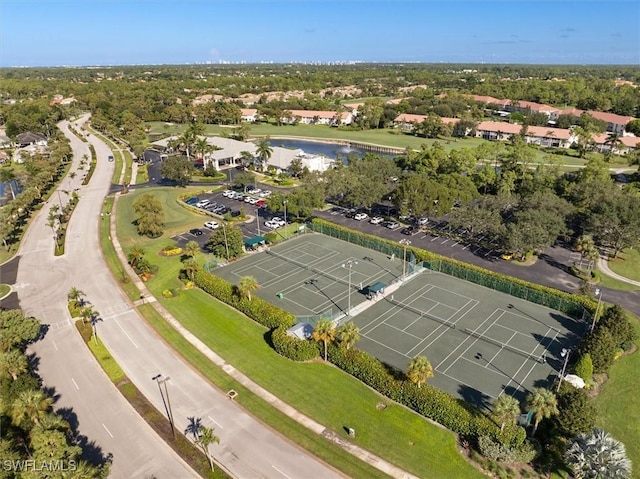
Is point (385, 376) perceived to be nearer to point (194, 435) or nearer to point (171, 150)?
point (194, 435)

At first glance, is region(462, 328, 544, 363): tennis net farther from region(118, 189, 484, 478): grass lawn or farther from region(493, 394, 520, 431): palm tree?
region(118, 189, 484, 478): grass lawn

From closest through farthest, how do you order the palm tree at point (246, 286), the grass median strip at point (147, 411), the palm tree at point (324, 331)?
1. the grass median strip at point (147, 411)
2. the palm tree at point (324, 331)
3. the palm tree at point (246, 286)

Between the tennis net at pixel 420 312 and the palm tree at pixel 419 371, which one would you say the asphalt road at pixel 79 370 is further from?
the tennis net at pixel 420 312

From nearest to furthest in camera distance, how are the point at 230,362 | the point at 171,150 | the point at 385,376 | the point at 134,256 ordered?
the point at 385,376 < the point at 230,362 < the point at 134,256 < the point at 171,150

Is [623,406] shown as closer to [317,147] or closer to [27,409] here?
[27,409]

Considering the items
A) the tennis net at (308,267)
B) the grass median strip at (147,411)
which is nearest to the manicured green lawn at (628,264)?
the tennis net at (308,267)

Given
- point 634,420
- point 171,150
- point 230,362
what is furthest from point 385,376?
point 171,150

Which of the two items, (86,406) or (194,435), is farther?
(86,406)
